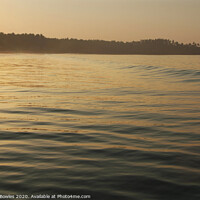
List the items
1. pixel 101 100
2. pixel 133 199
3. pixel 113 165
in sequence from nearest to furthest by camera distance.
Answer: pixel 133 199, pixel 113 165, pixel 101 100

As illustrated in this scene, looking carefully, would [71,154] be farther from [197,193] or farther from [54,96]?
[54,96]

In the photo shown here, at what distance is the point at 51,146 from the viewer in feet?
35.8

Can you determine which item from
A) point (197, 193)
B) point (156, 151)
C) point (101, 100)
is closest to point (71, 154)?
point (156, 151)

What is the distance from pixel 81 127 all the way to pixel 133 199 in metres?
6.98

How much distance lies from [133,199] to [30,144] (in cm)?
495

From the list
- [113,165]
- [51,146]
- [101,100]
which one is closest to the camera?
[113,165]

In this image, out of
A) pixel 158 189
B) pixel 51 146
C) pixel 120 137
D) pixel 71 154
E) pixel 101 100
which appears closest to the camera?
pixel 158 189

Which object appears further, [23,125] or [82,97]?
[82,97]

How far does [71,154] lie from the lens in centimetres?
1002

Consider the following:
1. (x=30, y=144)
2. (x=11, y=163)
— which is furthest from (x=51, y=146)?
(x=11, y=163)

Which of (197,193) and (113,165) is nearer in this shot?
(197,193)

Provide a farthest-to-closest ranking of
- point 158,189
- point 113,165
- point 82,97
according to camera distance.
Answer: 1. point 82,97
2. point 113,165
3. point 158,189

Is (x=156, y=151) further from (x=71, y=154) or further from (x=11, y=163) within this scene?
(x=11, y=163)

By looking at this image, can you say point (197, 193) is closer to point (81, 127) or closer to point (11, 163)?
point (11, 163)
